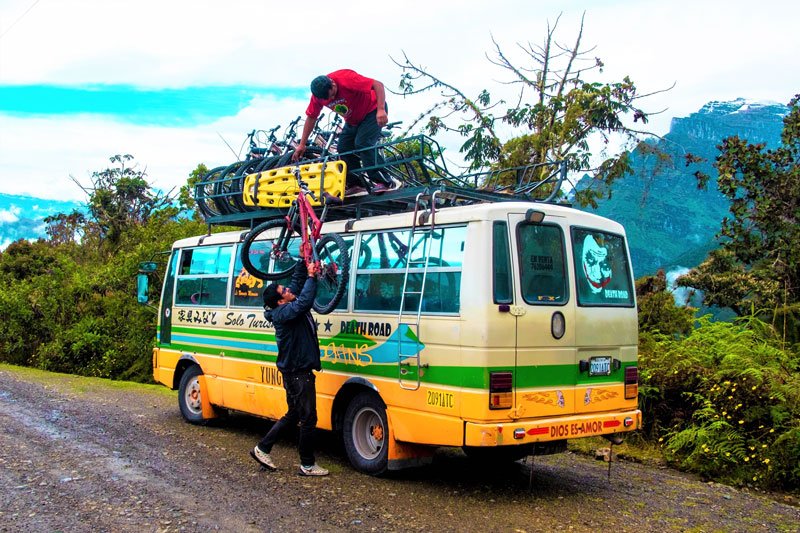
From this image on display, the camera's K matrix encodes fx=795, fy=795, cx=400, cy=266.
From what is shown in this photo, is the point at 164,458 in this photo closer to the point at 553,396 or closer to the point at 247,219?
the point at 247,219

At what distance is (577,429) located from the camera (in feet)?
21.9

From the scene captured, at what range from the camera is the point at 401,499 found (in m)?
6.59

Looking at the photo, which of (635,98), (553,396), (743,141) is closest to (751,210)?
(743,141)

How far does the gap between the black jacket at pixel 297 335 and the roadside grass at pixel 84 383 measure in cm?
701

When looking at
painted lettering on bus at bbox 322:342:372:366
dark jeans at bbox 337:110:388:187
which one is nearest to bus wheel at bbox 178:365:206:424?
painted lettering on bus at bbox 322:342:372:366

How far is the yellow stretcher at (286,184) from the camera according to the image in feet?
26.0

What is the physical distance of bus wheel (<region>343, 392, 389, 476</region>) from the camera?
7.22 metres

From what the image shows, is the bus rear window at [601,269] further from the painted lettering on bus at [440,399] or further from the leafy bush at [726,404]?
the leafy bush at [726,404]

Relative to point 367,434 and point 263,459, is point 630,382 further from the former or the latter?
point 263,459

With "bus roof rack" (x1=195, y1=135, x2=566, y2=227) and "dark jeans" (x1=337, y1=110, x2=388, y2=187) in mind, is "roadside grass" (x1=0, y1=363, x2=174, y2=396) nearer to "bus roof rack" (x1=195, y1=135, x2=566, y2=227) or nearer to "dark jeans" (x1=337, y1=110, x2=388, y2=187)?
"bus roof rack" (x1=195, y1=135, x2=566, y2=227)

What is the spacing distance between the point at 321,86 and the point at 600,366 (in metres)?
3.84

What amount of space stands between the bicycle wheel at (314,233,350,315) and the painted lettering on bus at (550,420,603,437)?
234 centimetres

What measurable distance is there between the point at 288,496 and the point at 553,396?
2.36 m

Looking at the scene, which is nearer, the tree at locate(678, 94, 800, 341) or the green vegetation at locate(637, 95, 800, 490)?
the green vegetation at locate(637, 95, 800, 490)
